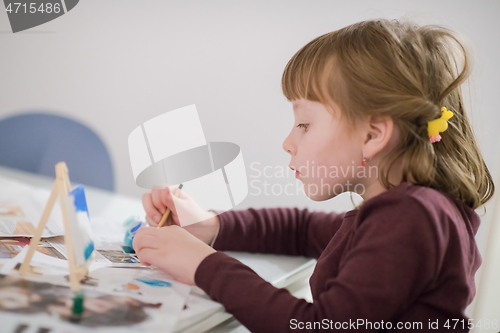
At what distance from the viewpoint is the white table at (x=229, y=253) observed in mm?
574

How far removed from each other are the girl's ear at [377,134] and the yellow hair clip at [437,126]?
0.05 meters

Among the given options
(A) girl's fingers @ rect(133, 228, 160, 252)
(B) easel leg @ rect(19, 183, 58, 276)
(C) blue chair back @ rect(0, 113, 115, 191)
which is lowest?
(A) girl's fingers @ rect(133, 228, 160, 252)

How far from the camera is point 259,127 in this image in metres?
1.01

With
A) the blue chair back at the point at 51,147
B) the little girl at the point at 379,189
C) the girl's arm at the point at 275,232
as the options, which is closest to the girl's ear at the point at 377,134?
the little girl at the point at 379,189

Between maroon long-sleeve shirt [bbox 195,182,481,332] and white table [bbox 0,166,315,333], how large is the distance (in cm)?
5

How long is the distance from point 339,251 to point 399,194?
0.13 m

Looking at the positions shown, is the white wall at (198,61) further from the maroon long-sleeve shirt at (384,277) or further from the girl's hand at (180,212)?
the maroon long-sleeve shirt at (384,277)

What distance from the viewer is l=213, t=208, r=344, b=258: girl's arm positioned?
2.65ft

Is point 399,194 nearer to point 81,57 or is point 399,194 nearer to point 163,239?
point 163,239

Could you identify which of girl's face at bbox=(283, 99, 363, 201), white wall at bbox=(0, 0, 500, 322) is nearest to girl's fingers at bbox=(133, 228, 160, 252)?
girl's face at bbox=(283, 99, 363, 201)

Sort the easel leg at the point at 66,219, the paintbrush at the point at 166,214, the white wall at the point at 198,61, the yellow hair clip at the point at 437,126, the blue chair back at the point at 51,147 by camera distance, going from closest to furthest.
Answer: the easel leg at the point at 66,219
the yellow hair clip at the point at 437,126
the paintbrush at the point at 166,214
the white wall at the point at 198,61
the blue chair back at the point at 51,147

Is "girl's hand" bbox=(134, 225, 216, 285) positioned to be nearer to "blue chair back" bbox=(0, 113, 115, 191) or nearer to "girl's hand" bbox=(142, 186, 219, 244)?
"girl's hand" bbox=(142, 186, 219, 244)

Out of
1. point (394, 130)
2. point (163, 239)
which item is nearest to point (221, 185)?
point (163, 239)

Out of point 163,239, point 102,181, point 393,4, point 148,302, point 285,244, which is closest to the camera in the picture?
point 148,302
